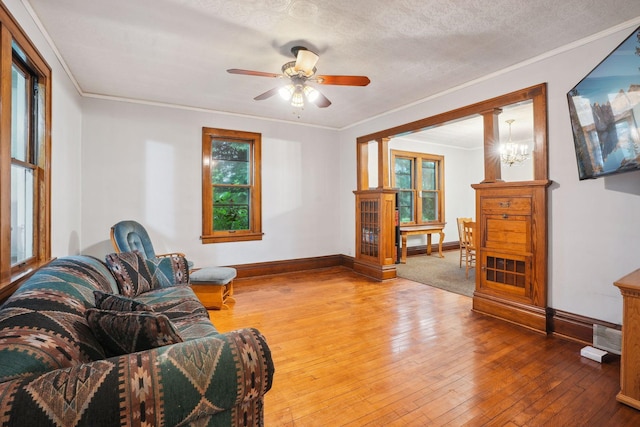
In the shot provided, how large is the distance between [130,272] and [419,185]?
606 centimetres

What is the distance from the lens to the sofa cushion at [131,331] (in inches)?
44.4

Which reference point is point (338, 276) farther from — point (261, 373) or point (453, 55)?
point (261, 373)

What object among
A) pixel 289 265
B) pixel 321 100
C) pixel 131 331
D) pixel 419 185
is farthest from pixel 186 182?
pixel 419 185

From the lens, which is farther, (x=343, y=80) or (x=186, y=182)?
(x=186, y=182)

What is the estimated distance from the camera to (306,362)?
2365 millimetres

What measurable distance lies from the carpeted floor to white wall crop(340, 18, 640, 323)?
1.38m

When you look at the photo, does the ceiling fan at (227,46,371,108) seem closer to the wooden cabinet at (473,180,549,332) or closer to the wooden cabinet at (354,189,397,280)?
the wooden cabinet at (473,180,549,332)

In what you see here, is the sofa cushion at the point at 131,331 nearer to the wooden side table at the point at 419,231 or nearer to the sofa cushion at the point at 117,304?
the sofa cushion at the point at 117,304

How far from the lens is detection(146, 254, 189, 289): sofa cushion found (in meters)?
2.81

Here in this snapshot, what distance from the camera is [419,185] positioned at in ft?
23.2

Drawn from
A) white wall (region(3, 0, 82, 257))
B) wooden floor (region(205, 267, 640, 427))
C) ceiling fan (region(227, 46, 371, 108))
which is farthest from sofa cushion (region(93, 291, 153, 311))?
white wall (region(3, 0, 82, 257))

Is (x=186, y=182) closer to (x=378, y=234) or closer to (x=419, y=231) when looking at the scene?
(x=378, y=234)

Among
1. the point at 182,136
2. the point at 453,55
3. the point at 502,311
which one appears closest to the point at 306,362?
the point at 502,311

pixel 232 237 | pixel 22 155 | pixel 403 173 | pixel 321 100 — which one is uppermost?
pixel 321 100
